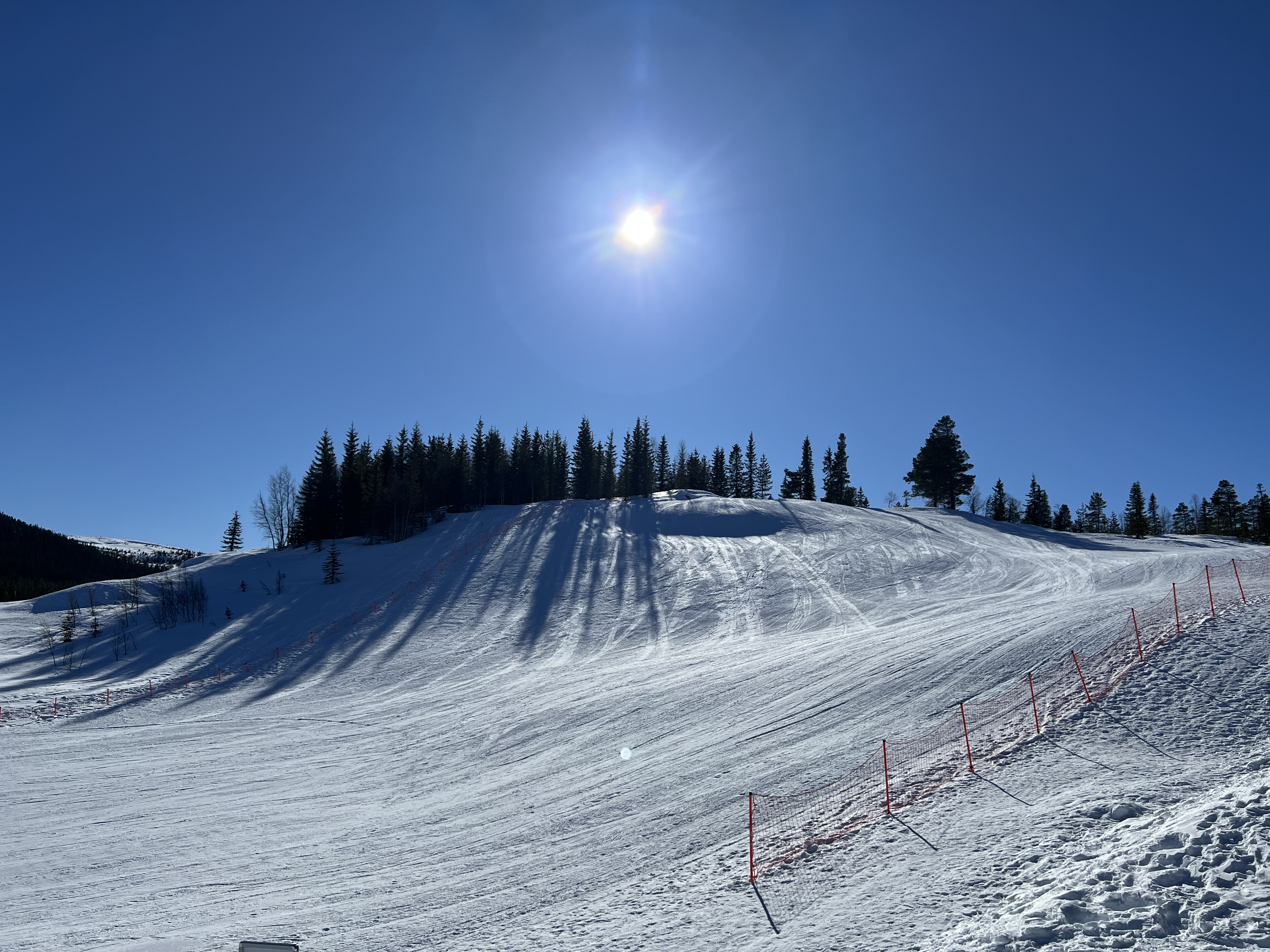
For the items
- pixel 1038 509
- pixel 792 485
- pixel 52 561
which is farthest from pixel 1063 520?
pixel 52 561

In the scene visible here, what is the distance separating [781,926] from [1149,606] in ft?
63.2

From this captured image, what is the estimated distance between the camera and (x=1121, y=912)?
6.73 m

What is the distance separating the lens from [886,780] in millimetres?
11484

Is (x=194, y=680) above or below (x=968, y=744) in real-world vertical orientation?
below

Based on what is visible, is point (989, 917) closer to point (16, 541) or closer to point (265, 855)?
point (265, 855)

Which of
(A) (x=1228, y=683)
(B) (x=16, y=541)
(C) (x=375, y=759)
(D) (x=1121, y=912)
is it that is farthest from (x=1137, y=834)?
(B) (x=16, y=541)

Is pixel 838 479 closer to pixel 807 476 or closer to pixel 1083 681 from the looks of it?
pixel 807 476

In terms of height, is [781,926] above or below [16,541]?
below

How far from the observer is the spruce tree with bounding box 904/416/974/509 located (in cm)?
7219

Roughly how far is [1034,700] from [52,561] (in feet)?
249

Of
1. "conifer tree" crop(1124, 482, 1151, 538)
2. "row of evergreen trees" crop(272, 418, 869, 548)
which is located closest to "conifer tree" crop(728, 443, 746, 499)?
"row of evergreen trees" crop(272, 418, 869, 548)

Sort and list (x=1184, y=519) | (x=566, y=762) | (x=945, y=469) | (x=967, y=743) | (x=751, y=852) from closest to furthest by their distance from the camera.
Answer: (x=751, y=852) < (x=967, y=743) < (x=566, y=762) < (x=945, y=469) < (x=1184, y=519)

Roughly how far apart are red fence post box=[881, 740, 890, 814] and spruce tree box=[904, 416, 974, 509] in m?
65.2

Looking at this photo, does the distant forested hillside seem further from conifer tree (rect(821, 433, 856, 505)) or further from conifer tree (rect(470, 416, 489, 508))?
conifer tree (rect(821, 433, 856, 505))
